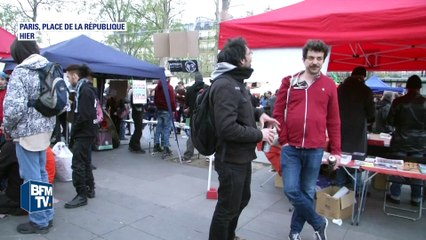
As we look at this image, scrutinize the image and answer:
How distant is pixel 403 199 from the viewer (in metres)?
5.34

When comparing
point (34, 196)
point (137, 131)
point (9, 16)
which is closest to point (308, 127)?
point (34, 196)

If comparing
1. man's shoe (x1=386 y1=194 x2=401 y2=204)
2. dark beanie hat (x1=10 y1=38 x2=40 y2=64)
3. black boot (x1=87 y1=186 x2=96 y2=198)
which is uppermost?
dark beanie hat (x1=10 y1=38 x2=40 y2=64)

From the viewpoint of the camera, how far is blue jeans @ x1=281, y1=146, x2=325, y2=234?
3.09 metres

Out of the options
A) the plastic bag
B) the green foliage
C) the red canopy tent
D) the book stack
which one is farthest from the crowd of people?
the green foliage

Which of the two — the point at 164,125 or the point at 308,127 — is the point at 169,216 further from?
the point at 164,125

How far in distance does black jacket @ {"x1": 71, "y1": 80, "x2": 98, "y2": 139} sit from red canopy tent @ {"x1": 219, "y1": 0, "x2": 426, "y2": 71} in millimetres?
1854

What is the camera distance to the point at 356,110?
461 centimetres

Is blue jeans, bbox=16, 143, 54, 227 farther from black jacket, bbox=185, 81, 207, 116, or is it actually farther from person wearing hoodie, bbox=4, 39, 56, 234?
black jacket, bbox=185, 81, 207, 116

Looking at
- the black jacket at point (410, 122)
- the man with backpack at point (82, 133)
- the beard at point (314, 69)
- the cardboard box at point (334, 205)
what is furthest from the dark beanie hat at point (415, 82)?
the man with backpack at point (82, 133)

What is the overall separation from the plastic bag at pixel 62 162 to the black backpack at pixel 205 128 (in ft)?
11.6

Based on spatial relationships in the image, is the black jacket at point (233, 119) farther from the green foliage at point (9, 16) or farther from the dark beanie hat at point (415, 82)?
the green foliage at point (9, 16)

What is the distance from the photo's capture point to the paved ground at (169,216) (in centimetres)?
366

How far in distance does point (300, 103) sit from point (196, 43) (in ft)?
18.4

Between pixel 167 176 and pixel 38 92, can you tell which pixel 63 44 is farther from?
pixel 38 92
